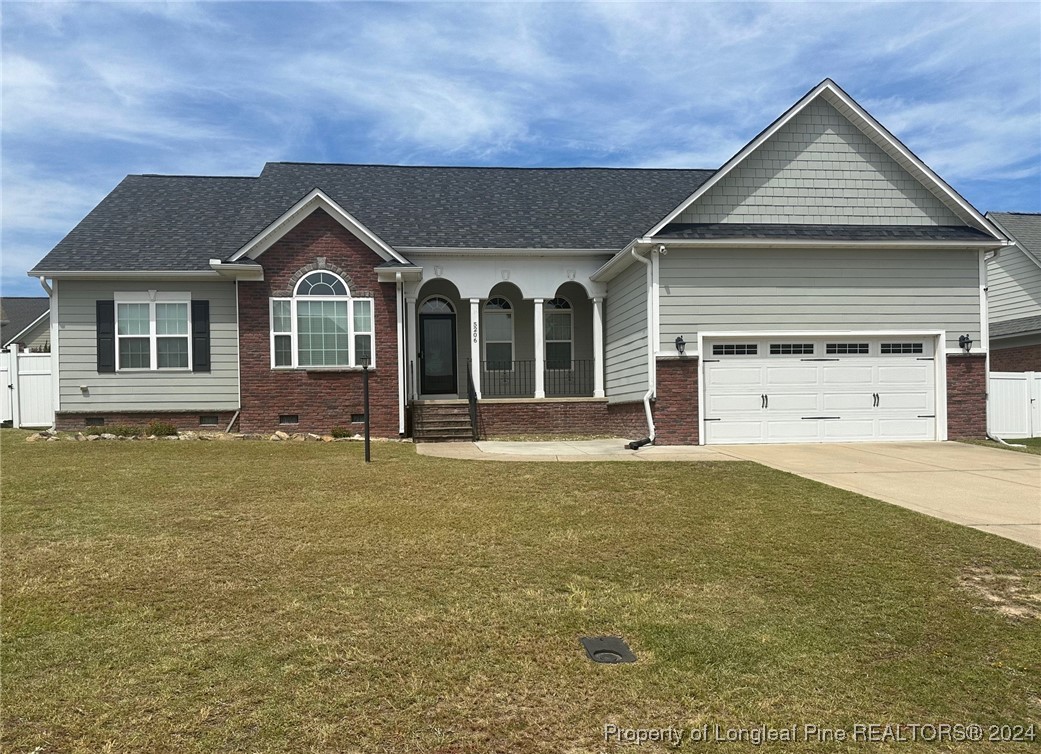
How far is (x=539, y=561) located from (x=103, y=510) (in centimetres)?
478

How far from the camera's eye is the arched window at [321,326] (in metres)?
16.9

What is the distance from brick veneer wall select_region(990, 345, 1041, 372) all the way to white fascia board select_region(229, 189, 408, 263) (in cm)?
1810

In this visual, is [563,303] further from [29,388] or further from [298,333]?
[29,388]

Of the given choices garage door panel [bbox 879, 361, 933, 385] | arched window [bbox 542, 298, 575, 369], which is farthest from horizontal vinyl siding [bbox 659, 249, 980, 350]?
arched window [bbox 542, 298, 575, 369]

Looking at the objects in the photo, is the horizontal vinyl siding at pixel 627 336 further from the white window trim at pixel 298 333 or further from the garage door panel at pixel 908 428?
the white window trim at pixel 298 333

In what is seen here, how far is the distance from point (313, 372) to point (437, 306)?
4.50 metres

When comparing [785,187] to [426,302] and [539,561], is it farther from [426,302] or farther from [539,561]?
[539,561]

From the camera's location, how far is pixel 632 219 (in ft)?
65.4

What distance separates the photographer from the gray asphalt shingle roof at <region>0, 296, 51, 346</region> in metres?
36.5

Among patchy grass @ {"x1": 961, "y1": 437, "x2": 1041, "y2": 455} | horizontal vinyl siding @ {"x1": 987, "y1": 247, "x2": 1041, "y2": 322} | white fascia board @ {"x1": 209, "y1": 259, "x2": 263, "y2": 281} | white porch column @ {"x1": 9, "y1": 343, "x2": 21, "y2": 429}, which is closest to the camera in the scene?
patchy grass @ {"x1": 961, "y1": 437, "x2": 1041, "y2": 455}

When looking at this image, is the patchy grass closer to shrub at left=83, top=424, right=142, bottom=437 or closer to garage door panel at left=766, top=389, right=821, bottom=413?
garage door panel at left=766, top=389, right=821, bottom=413

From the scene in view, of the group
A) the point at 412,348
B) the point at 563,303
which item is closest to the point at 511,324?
the point at 563,303

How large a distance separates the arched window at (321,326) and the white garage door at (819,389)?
25.1ft

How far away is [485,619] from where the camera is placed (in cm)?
479
